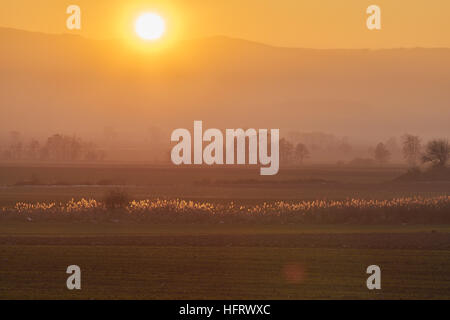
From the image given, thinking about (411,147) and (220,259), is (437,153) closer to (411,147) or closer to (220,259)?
(220,259)

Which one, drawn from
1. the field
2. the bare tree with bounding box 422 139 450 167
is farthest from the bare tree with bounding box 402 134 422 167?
the field

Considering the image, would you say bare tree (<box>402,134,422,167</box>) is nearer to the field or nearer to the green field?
the field

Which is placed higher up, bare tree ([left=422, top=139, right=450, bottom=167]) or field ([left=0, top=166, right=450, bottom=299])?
bare tree ([left=422, top=139, right=450, bottom=167])

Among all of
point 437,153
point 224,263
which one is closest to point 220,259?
point 224,263

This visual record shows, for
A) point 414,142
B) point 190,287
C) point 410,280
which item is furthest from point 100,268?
point 414,142

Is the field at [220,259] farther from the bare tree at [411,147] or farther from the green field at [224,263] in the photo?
the bare tree at [411,147]

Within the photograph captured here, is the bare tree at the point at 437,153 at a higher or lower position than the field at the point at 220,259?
higher

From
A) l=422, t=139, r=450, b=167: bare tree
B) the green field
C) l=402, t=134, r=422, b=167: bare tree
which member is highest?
l=402, t=134, r=422, b=167: bare tree

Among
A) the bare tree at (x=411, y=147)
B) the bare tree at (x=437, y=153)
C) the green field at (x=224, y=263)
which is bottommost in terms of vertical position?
the green field at (x=224, y=263)

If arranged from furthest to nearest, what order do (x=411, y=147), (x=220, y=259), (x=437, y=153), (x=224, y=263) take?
1. (x=411, y=147)
2. (x=437, y=153)
3. (x=220, y=259)
4. (x=224, y=263)

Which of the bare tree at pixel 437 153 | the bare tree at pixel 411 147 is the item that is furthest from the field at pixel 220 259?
the bare tree at pixel 411 147

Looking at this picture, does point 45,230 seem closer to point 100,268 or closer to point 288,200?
point 100,268

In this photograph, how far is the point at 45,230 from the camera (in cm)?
3600
